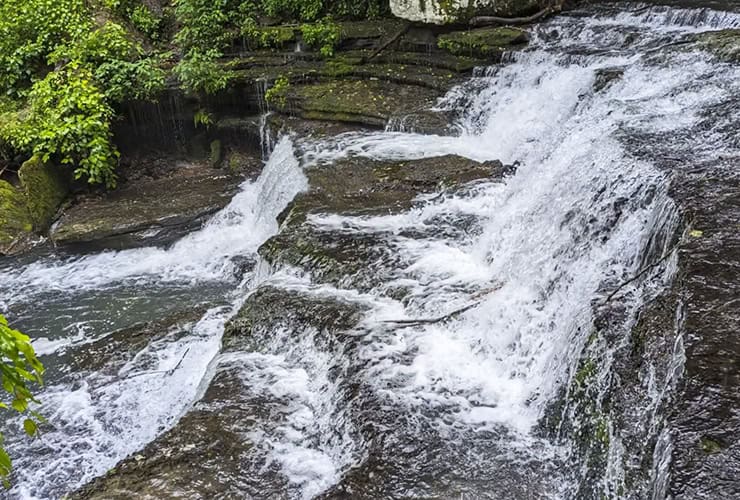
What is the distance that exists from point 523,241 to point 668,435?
2877mm

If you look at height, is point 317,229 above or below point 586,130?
below

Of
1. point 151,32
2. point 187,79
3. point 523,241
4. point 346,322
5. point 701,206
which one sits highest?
point 151,32

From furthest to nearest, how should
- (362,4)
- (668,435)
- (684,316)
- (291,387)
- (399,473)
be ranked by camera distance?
(362,4) < (291,387) < (399,473) < (684,316) < (668,435)

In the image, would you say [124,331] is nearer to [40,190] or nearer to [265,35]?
[40,190]

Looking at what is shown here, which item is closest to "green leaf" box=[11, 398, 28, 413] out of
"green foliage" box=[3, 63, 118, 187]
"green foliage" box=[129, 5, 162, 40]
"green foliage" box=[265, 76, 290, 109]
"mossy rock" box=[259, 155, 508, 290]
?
"mossy rock" box=[259, 155, 508, 290]

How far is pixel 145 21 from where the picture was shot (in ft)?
41.9

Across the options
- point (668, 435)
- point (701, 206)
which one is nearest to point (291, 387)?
point (668, 435)

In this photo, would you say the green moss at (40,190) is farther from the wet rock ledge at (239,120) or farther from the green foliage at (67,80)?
the green foliage at (67,80)

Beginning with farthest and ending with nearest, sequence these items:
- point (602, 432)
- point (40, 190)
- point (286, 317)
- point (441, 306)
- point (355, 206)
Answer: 1. point (40, 190)
2. point (355, 206)
3. point (286, 317)
4. point (441, 306)
5. point (602, 432)

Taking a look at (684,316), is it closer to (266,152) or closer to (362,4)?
(266,152)

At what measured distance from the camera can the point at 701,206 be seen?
169 inches

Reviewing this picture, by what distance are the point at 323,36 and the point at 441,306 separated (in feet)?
25.4

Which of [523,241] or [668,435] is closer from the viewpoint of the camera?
[668,435]

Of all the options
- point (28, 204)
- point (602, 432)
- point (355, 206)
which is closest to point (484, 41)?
point (355, 206)
